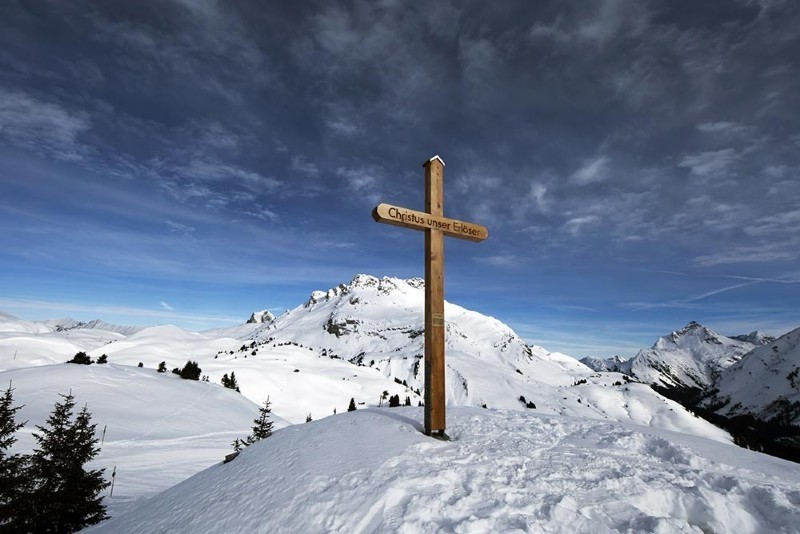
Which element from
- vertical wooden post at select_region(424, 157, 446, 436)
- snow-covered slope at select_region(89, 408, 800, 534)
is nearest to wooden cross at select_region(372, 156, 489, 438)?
vertical wooden post at select_region(424, 157, 446, 436)

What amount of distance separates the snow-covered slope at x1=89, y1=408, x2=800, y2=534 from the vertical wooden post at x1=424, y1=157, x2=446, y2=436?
635 mm

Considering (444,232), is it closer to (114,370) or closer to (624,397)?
(114,370)

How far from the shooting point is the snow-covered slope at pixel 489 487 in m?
4.24

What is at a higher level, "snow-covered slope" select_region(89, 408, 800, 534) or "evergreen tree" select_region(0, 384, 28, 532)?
"snow-covered slope" select_region(89, 408, 800, 534)

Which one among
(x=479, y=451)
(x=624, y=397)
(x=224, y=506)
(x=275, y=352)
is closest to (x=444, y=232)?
(x=479, y=451)

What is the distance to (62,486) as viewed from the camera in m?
12.5

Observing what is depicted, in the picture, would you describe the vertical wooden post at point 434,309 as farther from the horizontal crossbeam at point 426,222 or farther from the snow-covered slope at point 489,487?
the snow-covered slope at point 489,487

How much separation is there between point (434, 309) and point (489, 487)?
4.34m

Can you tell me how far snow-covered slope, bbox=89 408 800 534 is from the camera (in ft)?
13.9

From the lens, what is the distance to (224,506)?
5.71 m

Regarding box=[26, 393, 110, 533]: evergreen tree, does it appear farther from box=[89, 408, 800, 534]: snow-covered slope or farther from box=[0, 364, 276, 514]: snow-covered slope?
box=[89, 408, 800, 534]: snow-covered slope

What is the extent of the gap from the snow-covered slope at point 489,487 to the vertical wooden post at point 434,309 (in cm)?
64

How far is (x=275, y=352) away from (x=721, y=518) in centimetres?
12759

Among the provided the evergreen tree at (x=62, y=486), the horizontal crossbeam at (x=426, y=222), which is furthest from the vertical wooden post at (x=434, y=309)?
the evergreen tree at (x=62, y=486)
